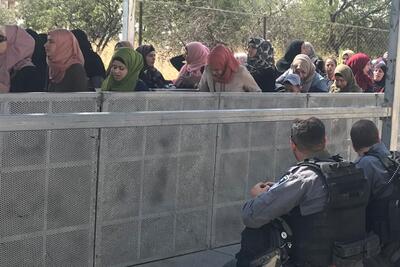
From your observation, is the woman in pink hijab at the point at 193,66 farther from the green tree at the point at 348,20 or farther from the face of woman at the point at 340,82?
the green tree at the point at 348,20

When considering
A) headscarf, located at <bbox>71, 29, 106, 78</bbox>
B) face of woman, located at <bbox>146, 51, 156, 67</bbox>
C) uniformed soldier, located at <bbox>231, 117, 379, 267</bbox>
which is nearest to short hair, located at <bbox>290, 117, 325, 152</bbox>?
uniformed soldier, located at <bbox>231, 117, 379, 267</bbox>

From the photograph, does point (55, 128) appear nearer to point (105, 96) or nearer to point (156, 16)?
point (105, 96)

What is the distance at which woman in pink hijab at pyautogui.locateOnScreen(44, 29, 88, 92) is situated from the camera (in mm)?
5699

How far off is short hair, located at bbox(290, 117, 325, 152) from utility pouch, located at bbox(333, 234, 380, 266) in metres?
0.52

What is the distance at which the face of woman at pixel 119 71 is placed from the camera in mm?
5945

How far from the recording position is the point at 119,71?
5949 mm

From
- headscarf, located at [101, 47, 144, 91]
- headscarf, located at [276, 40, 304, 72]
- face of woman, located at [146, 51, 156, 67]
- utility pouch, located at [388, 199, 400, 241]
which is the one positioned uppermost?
headscarf, located at [276, 40, 304, 72]

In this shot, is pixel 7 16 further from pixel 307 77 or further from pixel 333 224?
pixel 333 224

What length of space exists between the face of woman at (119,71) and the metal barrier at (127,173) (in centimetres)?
109

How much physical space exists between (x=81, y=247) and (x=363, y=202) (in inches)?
64.2

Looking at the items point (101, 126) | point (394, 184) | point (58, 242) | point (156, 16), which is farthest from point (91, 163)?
point (156, 16)

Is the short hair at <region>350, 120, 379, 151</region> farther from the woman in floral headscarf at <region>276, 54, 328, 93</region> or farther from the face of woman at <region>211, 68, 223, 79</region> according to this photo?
the woman in floral headscarf at <region>276, 54, 328, 93</region>

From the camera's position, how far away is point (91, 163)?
3645 mm

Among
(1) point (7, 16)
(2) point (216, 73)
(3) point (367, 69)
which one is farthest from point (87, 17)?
(2) point (216, 73)
